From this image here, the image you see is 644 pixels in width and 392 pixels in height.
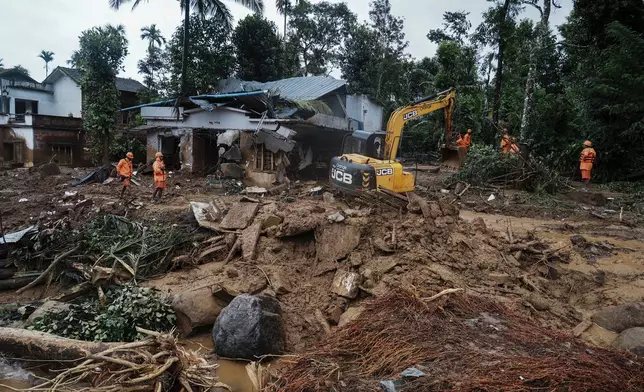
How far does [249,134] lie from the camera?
16.0m

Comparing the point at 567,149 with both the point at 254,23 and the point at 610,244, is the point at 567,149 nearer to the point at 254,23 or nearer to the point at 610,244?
the point at 610,244

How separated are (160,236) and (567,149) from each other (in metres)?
15.1

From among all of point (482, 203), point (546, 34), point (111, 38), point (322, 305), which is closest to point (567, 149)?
point (546, 34)

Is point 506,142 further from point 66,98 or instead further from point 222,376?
point 66,98

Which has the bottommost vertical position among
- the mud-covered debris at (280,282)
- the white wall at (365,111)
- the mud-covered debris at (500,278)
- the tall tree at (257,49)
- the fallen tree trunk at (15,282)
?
the fallen tree trunk at (15,282)

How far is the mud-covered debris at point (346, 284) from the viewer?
642cm

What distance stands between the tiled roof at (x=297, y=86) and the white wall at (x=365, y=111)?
131cm

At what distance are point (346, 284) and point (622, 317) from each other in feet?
11.7

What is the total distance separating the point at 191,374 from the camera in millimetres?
4309

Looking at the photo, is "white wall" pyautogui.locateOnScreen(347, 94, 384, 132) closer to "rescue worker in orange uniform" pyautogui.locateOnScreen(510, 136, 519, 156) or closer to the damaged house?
the damaged house

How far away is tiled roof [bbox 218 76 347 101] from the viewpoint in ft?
74.7

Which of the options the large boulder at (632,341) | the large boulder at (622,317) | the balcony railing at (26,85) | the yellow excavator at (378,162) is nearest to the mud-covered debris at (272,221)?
the yellow excavator at (378,162)

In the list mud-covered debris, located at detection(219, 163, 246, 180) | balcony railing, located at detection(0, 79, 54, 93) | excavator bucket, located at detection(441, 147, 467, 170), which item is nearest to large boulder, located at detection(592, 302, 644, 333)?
excavator bucket, located at detection(441, 147, 467, 170)

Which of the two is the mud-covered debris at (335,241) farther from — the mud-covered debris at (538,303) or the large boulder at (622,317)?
the large boulder at (622,317)
